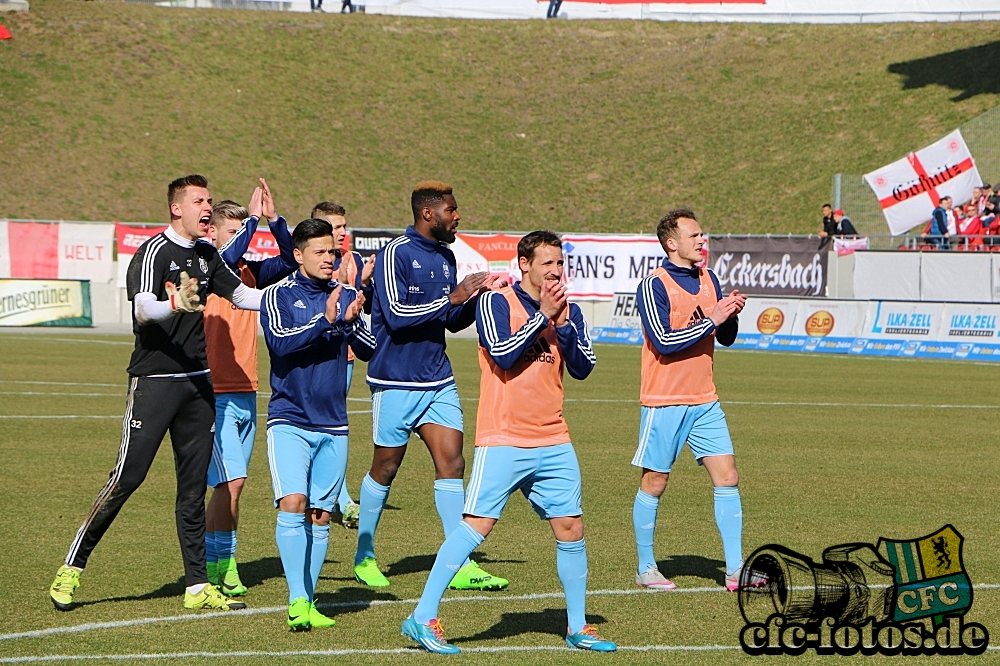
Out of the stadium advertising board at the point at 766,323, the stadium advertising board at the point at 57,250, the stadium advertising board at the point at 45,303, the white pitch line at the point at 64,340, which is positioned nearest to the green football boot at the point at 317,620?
the white pitch line at the point at 64,340

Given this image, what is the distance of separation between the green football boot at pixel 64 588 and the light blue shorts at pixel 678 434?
146 inches

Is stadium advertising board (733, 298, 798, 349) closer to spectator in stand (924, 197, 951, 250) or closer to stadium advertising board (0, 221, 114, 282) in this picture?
spectator in stand (924, 197, 951, 250)

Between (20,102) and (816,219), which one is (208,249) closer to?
(816,219)

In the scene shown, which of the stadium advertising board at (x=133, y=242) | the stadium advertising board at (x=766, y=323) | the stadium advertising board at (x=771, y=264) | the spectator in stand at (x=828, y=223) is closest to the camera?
the stadium advertising board at (x=766, y=323)

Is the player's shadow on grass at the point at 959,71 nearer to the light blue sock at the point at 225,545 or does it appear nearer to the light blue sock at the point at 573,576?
the light blue sock at the point at 225,545

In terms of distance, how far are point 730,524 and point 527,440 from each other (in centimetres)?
236

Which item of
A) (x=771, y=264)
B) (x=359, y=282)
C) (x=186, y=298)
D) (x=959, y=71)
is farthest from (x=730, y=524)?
(x=959, y=71)

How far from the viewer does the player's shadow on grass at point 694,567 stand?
29.4 feet

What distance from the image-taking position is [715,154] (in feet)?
211

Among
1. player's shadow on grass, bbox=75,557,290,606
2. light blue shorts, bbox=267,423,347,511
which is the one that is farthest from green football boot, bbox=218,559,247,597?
light blue shorts, bbox=267,423,347,511

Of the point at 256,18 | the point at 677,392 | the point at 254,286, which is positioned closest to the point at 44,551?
the point at 254,286

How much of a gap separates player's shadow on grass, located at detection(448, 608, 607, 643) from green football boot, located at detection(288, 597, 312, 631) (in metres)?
0.83

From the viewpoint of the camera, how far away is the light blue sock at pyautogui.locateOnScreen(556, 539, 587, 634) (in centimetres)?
684

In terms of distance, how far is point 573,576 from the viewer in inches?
270
